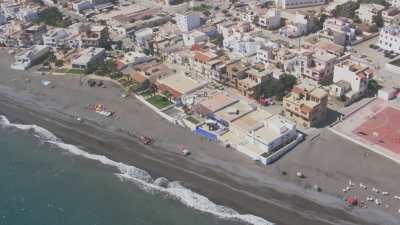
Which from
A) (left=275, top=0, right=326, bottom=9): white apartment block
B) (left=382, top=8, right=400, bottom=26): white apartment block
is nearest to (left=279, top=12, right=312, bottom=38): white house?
(left=275, top=0, right=326, bottom=9): white apartment block

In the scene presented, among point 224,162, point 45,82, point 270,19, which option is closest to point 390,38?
point 270,19

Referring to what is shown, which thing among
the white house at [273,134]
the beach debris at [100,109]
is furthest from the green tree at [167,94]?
the white house at [273,134]

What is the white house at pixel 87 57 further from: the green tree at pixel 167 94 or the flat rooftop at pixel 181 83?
the green tree at pixel 167 94

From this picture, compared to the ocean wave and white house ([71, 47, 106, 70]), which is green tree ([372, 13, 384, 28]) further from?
the ocean wave

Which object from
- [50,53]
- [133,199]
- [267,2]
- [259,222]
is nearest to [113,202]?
[133,199]

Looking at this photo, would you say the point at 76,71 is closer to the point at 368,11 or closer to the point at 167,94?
the point at 167,94
